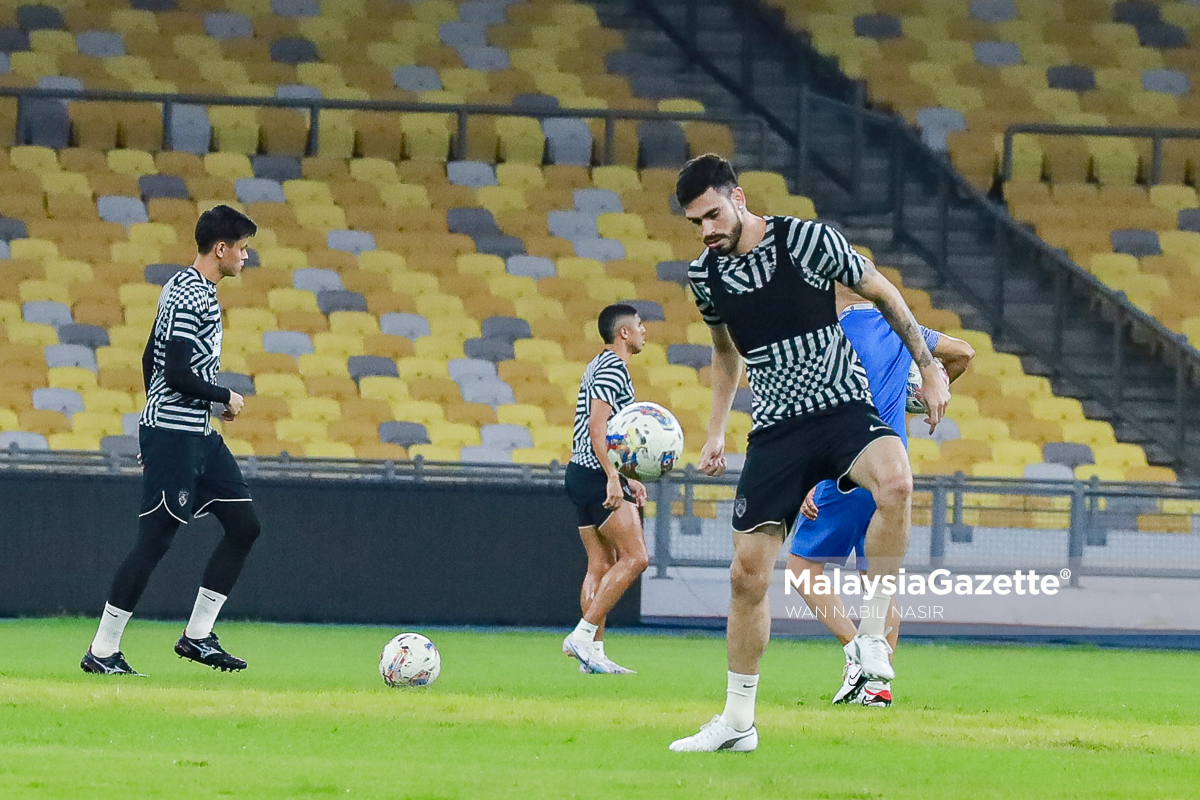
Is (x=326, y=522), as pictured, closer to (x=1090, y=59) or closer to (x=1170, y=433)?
(x=1170, y=433)

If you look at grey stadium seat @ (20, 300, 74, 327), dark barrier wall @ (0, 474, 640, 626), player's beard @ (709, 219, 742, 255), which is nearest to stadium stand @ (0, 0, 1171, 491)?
grey stadium seat @ (20, 300, 74, 327)

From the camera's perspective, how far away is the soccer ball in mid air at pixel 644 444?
29.9ft

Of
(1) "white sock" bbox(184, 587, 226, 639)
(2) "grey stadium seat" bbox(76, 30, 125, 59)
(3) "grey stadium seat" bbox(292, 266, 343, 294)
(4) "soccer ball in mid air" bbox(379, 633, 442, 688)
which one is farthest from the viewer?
(2) "grey stadium seat" bbox(76, 30, 125, 59)

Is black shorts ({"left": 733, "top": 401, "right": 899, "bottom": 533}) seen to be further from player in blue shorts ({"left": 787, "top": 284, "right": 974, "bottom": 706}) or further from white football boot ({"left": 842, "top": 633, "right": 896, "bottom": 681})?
player in blue shorts ({"left": 787, "top": 284, "right": 974, "bottom": 706})

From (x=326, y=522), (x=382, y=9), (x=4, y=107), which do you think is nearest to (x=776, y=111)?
(x=382, y=9)

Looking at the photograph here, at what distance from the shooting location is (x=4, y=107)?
19609 mm

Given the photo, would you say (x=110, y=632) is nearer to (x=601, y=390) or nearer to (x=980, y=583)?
(x=601, y=390)

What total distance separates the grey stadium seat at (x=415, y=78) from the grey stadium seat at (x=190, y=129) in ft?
7.52

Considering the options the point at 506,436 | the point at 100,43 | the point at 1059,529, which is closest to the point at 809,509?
the point at 1059,529

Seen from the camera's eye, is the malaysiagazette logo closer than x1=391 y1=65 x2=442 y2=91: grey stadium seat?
Yes

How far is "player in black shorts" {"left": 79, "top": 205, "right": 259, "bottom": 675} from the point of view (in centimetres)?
858

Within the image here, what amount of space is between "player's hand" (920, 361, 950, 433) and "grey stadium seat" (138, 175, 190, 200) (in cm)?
1407

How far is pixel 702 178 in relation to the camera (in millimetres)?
6227

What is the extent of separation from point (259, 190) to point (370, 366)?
291 cm
